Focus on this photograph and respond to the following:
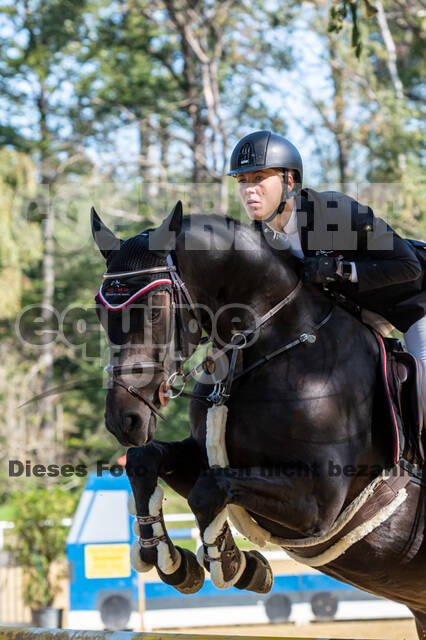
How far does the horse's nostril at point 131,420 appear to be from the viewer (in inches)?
98.8

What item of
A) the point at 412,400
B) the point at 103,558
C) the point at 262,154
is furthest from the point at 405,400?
the point at 103,558

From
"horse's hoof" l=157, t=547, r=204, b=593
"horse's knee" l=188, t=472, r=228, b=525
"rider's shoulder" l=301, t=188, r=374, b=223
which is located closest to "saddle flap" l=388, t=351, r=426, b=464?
"rider's shoulder" l=301, t=188, r=374, b=223

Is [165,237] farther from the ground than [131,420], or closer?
farther from the ground

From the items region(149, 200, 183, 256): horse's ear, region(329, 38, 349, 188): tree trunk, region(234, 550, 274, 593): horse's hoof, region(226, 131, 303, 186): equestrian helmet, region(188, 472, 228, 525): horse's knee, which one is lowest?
region(234, 550, 274, 593): horse's hoof

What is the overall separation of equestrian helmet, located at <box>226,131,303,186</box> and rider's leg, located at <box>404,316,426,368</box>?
858 millimetres

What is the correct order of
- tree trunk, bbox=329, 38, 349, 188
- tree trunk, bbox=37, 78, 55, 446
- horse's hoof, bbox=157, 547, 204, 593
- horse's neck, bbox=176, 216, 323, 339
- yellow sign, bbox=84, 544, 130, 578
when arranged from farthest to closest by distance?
tree trunk, bbox=37, 78, 55, 446 < tree trunk, bbox=329, 38, 349, 188 < yellow sign, bbox=84, 544, 130, 578 < horse's hoof, bbox=157, 547, 204, 593 < horse's neck, bbox=176, 216, 323, 339

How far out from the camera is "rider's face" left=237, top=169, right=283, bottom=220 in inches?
122

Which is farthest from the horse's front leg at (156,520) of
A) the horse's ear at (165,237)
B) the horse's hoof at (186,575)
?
the horse's ear at (165,237)

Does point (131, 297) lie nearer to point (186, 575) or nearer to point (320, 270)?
point (320, 270)

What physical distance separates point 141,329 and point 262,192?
900 mm

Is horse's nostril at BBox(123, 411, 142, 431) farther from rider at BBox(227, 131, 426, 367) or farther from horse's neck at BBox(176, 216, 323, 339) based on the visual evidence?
rider at BBox(227, 131, 426, 367)

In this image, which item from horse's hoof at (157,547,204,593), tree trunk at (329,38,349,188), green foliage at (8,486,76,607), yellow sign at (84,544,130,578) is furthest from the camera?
tree trunk at (329,38,349,188)

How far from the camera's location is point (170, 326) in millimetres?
2635

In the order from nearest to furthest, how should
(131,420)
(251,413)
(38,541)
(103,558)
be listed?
(131,420) < (251,413) < (103,558) < (38,541)
